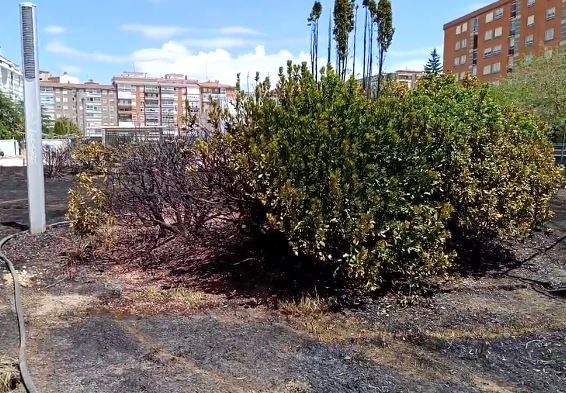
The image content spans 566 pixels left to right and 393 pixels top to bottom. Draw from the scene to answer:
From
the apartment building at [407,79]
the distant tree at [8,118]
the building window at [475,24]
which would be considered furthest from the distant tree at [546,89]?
the distant tree at [8,118]

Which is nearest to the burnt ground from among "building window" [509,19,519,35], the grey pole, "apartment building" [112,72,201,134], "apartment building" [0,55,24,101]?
the grey pole

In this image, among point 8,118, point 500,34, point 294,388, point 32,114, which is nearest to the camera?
point 294,388

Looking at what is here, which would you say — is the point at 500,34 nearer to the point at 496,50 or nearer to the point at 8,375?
the point at 496,50

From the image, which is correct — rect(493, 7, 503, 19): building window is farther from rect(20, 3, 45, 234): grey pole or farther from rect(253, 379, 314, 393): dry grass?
rect(253, 379, 314, 393): dry grass

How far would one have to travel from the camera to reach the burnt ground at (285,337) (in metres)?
3.34

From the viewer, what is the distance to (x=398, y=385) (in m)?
3.26

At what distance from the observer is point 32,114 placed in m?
8.12

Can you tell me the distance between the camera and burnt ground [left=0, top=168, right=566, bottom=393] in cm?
334

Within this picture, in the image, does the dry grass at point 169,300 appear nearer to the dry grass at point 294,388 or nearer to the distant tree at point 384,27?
the dry grass at point 294,388

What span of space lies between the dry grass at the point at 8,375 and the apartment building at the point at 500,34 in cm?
5219

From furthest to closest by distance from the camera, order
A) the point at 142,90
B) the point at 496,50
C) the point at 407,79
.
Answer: the point at 142,90
the point at 496,50
the point at 407,79

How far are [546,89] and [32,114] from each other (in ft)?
81.6

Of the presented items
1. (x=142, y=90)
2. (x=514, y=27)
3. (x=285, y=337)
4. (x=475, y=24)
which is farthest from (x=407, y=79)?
(x=142, y=90)

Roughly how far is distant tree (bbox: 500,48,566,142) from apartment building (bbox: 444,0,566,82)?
74.8ft
